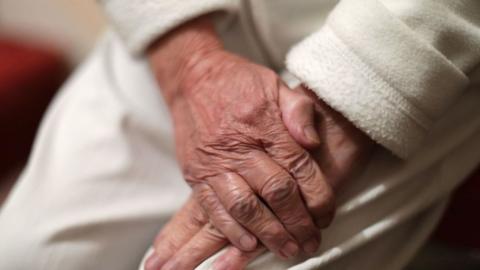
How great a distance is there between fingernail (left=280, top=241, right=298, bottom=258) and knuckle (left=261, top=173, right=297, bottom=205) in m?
0.04

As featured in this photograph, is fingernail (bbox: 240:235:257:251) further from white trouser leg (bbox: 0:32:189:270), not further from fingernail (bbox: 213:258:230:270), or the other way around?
white trouser leg (bbox: 0:32:189:270)

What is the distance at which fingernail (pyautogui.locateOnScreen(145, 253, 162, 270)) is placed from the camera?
490 mm

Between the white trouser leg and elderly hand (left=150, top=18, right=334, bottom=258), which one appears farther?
the white trouser leg

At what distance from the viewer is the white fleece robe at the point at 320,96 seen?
43 cm

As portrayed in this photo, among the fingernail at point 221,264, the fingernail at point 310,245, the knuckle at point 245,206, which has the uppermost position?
the knuckle at point 245,206

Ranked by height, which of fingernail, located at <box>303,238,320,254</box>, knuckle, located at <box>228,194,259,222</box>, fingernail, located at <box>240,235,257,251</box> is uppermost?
knuckle, located at <box>228,194,259,222</box>

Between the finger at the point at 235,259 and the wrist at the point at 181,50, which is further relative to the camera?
the wrist at the point at 181,50

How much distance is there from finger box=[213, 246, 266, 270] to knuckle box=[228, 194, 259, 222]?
4cm

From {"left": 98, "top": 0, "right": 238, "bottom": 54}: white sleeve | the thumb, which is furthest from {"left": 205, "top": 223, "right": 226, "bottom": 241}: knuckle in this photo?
{"left": 98, "top": 0, "right": 238, "bottom": 54}: white sleeve

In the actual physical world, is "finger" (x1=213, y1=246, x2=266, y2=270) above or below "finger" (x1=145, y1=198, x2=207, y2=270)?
below

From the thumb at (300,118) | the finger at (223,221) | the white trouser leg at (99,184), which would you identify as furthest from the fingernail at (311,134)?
the white trouser leg at (99,184)

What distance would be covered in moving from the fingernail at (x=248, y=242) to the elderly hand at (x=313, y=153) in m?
0.01

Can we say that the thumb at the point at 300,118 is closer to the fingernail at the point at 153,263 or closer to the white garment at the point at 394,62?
the white garment at the point at 394,62

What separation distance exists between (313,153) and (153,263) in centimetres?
20
